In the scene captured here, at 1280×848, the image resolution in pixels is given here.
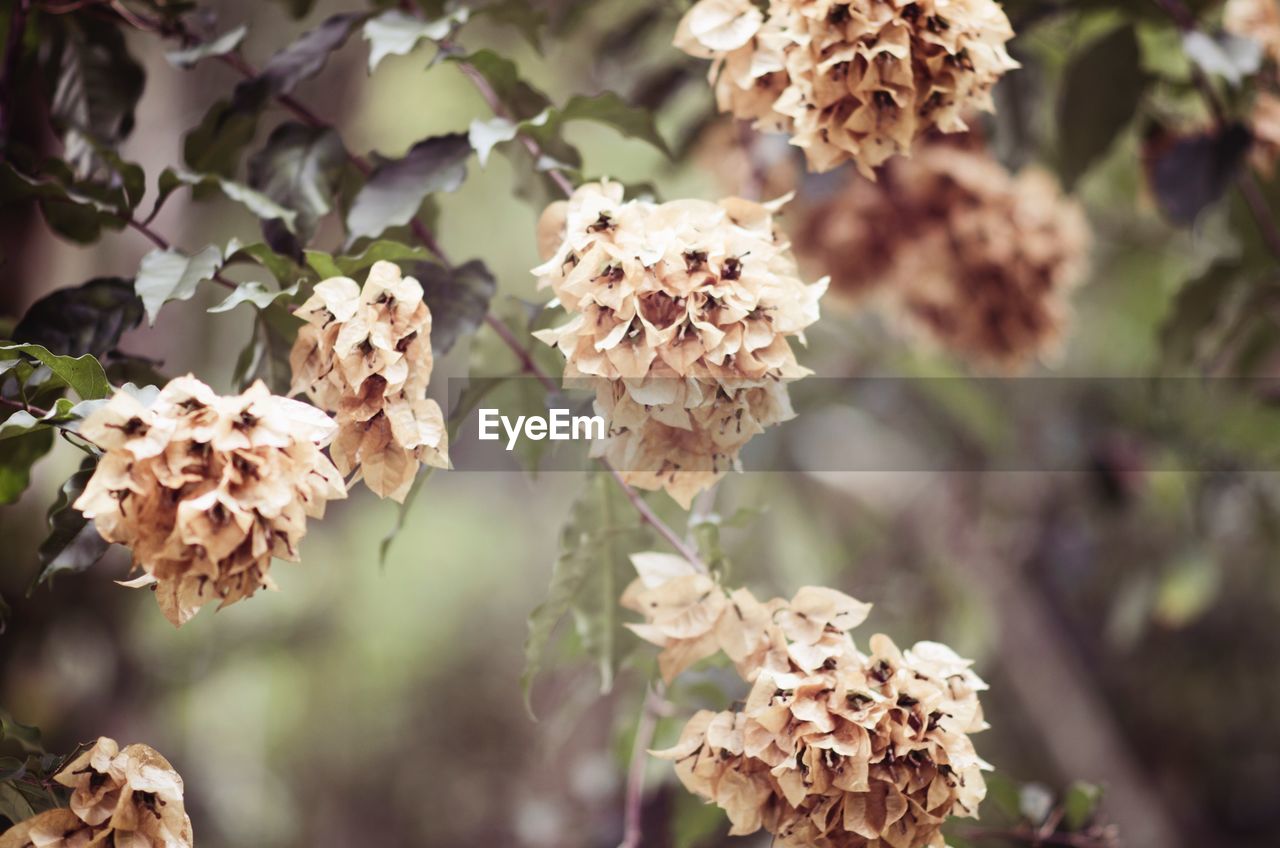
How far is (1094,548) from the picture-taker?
4.26 feet

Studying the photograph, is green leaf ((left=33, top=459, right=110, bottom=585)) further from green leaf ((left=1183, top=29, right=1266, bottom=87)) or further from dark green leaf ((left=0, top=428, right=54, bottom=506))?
green leaf ((left=1183, top=29, right=1266, bottom=87))

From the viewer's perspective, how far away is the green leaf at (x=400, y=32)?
56 centimetres

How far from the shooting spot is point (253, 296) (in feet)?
1.56

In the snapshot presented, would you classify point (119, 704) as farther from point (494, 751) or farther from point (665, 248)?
point (494, 751)

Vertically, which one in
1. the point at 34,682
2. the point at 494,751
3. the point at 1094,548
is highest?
the point at 34,682

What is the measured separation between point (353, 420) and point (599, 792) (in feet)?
2.29

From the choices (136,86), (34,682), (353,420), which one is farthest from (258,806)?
(353,420)

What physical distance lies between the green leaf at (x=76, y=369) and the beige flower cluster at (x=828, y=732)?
29 centimetres

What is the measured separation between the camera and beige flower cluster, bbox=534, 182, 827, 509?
0.47 meters

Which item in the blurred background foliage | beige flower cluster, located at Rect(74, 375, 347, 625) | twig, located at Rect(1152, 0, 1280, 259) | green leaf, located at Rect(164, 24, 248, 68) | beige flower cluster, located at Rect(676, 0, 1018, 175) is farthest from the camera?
the blurred background foliage

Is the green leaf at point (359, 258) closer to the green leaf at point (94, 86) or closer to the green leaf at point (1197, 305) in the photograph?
the green leaf at point (94, 86)

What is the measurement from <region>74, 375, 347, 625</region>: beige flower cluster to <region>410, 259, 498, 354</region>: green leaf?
135 mm

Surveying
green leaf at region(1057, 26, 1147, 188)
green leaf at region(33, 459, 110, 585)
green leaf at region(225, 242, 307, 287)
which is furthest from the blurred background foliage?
green leaf at region(33, 459, 110, 585)

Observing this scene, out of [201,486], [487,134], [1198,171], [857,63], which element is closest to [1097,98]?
[1198,171]
